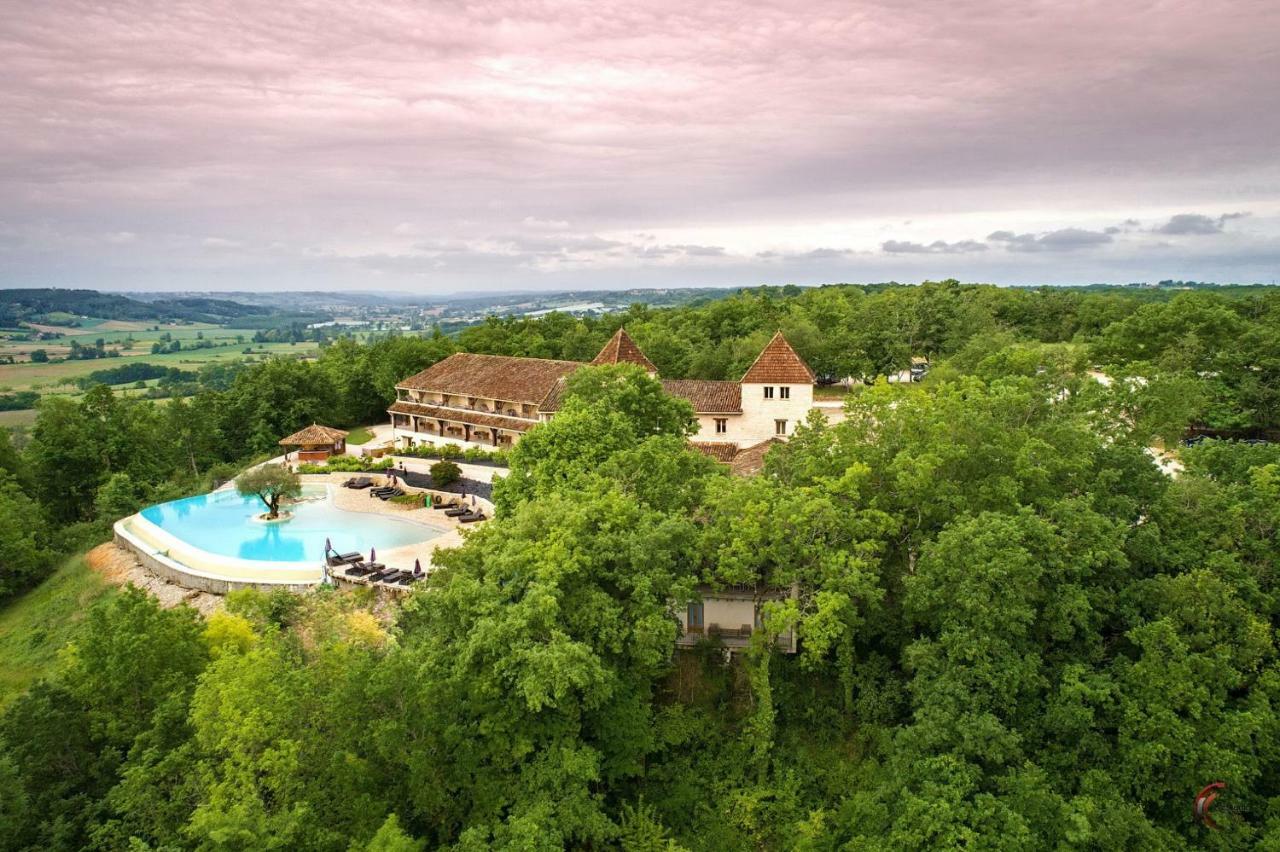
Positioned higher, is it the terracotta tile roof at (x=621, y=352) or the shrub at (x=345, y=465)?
the terracotta tile roof at (x=621, y=352)

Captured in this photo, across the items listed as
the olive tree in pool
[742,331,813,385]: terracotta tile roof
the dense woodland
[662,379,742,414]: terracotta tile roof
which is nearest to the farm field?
the olive tree in pool

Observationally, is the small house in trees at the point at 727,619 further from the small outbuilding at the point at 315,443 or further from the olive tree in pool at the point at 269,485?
the small outbuilding at the point at 315,443

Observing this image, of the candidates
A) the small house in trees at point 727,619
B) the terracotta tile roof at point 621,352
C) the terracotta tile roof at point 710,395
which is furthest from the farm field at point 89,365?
the small house in trees at point 727,619

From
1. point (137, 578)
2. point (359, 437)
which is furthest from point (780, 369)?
point (359, 437)

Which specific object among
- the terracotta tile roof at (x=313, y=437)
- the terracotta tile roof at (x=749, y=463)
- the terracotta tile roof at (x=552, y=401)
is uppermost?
the terracotta tile roof at (x=552, y=401)

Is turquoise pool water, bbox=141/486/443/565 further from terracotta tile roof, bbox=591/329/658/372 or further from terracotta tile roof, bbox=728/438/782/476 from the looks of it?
terracotta tile roof, bbox=728/438/782/476

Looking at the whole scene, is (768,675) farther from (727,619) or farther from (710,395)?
(710,395)
